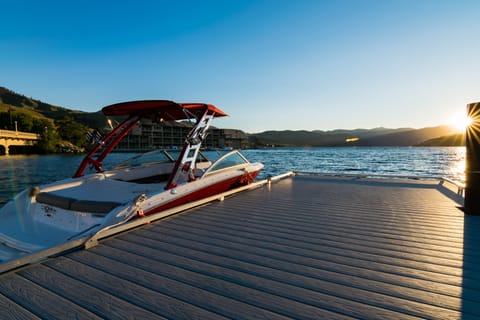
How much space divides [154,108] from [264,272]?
4.84m

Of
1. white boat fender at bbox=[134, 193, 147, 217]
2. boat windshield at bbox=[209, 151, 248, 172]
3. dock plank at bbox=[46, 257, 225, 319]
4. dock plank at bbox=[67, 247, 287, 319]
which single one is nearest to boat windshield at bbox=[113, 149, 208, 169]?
boat windshield at bbox=[209, 151, 248, 172]

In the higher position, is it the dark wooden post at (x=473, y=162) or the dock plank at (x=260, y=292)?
the dark wooden post at (x=473, y=162)

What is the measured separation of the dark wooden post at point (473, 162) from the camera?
418 centimetres

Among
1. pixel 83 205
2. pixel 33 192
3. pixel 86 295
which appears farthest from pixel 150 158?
pixel 86 295

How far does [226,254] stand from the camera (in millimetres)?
2768

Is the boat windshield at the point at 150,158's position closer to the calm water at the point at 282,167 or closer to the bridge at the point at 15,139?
the calm water at the point at 282,167

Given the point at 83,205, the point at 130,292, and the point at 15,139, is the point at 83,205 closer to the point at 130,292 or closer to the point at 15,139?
the point at 130,292

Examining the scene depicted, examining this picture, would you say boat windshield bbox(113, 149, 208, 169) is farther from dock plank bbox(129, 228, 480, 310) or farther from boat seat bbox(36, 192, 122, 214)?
dock plank bbox(129, 228, 480, 310)

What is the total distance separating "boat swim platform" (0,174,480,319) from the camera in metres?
1.80

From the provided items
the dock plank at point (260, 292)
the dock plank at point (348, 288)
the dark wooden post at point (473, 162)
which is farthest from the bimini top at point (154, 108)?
the dark wooden post at point (473, 162)

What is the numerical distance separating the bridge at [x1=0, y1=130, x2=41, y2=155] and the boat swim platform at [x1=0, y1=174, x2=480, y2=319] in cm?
7083

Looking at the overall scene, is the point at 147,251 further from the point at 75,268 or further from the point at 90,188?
the point at 90,188

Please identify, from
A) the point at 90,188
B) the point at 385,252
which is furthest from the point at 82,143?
the point at 385,252

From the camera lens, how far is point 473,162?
434cm
